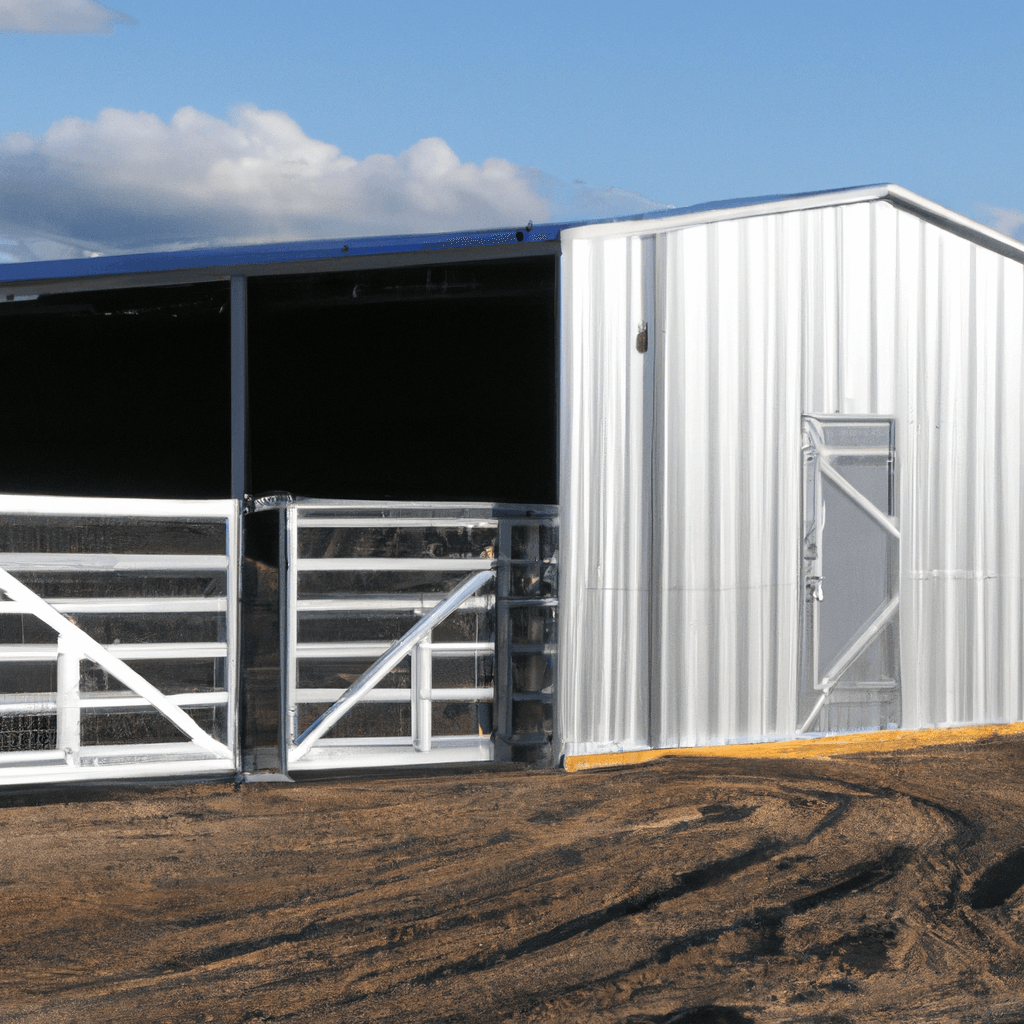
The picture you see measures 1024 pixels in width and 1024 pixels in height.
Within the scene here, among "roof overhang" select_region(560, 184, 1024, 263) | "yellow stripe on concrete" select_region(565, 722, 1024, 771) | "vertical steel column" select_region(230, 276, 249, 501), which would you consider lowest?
"yellow stripe on concrete" select_region(565, 722, 1024, 771)

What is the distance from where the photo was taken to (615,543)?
785cm

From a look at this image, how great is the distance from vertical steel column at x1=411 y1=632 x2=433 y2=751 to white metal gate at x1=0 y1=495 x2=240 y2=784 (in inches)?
49.7

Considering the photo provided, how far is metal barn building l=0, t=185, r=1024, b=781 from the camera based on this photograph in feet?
24.2

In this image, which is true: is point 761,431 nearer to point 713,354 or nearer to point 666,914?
point 713,354

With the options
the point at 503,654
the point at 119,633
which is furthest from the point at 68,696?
the point at 503,654

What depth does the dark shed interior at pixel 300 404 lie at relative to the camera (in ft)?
38.3

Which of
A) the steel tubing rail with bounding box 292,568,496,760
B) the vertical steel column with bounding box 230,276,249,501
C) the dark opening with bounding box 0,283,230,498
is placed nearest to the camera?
the steel tubing rail with bounding box 292,568,496,760

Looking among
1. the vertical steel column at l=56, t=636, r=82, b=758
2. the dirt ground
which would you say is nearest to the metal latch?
the dirt ground

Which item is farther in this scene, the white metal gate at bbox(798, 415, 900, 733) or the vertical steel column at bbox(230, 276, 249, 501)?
the white metal gate at bbox(798, 415, 900, 733)

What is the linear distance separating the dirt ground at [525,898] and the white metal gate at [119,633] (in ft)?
0.96

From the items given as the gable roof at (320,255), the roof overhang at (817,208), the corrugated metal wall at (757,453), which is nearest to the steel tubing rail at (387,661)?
the corrugated metal wall at (757,453)

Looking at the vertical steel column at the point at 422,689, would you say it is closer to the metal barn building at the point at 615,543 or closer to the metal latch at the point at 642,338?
the metal barn building at the point at 615,543

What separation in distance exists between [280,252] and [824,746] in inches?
221

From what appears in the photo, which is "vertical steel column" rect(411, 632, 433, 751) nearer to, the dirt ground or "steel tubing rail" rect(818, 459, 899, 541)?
the dirt ground
